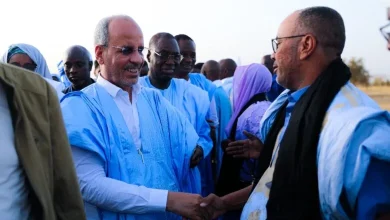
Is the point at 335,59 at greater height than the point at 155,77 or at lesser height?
greater

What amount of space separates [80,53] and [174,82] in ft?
4.44

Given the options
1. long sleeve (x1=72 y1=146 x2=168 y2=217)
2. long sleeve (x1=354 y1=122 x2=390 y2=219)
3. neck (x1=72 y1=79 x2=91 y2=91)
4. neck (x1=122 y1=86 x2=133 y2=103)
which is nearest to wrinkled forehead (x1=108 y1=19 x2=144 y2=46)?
neck (x1=122 y1=86 x2=133 y2=103)

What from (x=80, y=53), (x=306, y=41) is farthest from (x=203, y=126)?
(x=306, y=41)

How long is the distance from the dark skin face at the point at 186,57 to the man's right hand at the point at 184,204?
3.64m

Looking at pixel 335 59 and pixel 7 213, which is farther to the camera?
pixel 335 59

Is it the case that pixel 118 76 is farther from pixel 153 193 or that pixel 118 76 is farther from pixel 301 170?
pixel 301 170

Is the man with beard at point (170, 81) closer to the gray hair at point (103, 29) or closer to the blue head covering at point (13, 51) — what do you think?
the blue head covering at point (13, 51)

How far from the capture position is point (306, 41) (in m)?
2.60

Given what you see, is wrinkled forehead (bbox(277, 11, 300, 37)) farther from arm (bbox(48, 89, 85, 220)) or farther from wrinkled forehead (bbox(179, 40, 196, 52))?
wrinkled forehead (bbox(179, 40, 196, 52))

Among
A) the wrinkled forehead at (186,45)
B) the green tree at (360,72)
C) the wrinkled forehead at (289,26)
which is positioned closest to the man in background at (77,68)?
the wrinkled forehead at (186,45)

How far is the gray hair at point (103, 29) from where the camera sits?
3232 mm

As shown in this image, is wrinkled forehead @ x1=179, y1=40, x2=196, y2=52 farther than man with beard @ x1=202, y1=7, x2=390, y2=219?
Yes

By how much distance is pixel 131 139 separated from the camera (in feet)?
10.2

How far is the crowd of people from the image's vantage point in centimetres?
211
